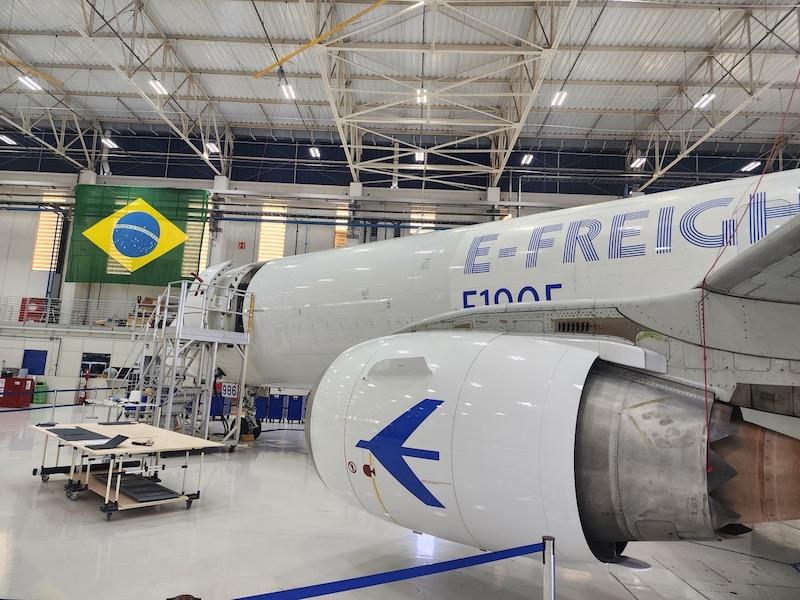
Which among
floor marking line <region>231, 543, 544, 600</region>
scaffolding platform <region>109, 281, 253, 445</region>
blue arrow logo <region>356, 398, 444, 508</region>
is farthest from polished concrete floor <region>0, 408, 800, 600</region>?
scaffolding platform <region>109, 281, 253, 445</region>

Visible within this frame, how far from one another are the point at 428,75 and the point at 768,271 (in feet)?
55.9

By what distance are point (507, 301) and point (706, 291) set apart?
296cm

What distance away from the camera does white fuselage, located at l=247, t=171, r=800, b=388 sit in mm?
5336

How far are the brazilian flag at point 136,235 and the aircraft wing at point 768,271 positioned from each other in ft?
80.3

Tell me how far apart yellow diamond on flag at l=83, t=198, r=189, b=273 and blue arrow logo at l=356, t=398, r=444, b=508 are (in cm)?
2362

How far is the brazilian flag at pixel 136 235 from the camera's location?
80.7 ft

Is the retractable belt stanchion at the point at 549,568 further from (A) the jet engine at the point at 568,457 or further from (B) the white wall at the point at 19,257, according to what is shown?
(B) the white wall at the point at 19,257

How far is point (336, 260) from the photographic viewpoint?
990 centimetres

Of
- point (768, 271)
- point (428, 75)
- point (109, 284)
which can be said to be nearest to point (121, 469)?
point (768, 271)

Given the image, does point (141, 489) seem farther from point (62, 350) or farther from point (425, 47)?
point (62, 350)

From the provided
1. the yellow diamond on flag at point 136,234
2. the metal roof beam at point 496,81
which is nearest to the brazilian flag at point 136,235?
the yellow diamond on flag at point 136,234

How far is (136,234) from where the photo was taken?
2466 centimetres

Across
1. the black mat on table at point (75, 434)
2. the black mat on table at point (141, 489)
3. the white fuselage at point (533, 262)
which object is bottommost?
the black mat on table at point (141, 489)

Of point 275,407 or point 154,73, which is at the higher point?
point 154,73
